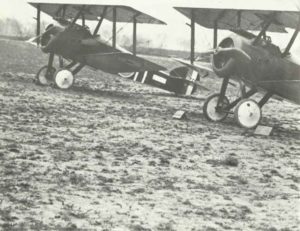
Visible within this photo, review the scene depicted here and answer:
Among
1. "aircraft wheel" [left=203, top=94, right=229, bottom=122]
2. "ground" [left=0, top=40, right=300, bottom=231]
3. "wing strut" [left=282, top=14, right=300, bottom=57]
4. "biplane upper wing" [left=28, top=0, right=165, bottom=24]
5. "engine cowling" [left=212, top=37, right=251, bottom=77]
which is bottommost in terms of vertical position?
"ground" [left=0, top=40, right=300, bottom=231]

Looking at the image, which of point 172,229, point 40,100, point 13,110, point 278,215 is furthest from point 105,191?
point 40,100

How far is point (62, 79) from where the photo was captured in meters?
13.5

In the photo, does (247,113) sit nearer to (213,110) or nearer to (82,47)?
(213,110)

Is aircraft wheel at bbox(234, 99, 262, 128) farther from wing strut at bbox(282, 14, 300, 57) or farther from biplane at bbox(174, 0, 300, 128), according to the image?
wing strut at bbox(282, 14, 300, 57)

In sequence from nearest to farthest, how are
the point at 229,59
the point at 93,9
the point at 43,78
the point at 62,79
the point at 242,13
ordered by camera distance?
the point at 229,59 < the point at 242,13 < the point at 62,79 < the point at 43,78 < the point at 93,9

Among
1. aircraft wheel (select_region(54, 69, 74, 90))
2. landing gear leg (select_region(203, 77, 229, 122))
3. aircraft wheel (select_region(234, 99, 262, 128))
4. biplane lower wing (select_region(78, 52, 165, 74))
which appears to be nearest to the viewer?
aircraft wheel (select_region(234, 99, 262, 128))

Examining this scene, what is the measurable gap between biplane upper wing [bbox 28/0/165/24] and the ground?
3.75m

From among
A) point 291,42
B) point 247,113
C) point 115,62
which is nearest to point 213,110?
point 247,113

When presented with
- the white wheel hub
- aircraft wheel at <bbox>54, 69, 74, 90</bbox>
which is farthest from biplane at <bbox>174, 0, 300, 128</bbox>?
the white wheel hub

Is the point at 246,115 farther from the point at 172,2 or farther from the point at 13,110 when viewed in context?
the point at 13,110

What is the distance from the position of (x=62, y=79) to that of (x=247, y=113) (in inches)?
224

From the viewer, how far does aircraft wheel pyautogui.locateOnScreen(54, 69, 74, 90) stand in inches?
529

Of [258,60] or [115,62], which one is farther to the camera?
[115,62]

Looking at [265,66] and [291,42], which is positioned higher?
[291,42]
